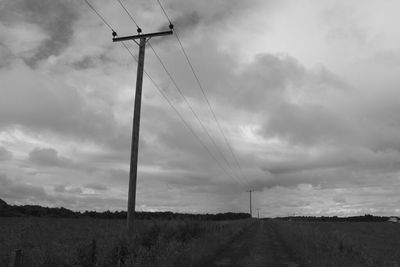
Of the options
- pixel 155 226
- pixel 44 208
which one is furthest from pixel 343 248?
pixel 44 208

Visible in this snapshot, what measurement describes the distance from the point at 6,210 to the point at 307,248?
10970 cm

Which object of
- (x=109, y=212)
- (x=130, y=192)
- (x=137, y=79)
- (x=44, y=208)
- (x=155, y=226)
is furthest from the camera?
(x=109, y=212)

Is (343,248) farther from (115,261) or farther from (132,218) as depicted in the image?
(115,261)

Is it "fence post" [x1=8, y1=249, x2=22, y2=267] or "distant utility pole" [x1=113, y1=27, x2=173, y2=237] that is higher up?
"distant utility pole" [x1=113, y1=27, x2=173, y2=237]

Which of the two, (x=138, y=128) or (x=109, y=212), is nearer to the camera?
(x=138, y=128)

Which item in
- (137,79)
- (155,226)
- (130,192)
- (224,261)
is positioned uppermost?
(137,79)

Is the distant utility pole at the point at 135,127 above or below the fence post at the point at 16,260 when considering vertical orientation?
above

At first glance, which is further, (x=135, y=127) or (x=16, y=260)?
(x=135, y=127)

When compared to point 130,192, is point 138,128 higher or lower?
higher

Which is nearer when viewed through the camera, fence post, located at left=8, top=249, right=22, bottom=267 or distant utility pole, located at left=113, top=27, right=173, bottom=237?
fence post, located at left=8, top=249, right=22, bottom=267

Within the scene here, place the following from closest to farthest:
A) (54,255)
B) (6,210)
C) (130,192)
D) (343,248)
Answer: (54,255)
(130,192)
(343,248)
(6,210)

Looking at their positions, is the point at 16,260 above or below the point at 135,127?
below

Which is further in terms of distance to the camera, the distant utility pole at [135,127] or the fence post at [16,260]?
the distant utility pole at [135,127]

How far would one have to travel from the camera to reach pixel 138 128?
18531mm
